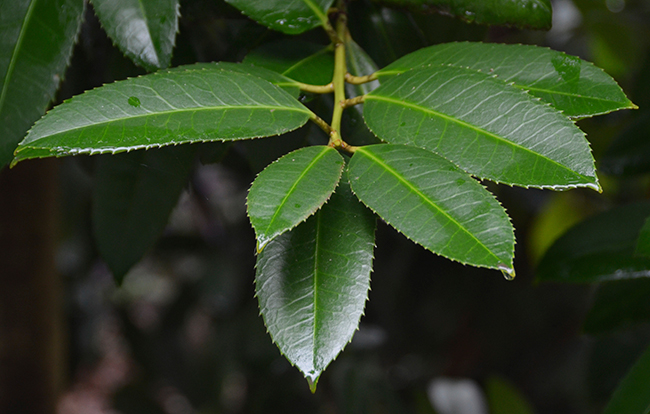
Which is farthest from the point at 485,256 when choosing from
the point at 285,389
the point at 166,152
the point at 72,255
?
the point at 72,255

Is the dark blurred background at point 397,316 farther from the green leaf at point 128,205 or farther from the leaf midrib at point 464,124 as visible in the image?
the leaf midrib at point 464,124

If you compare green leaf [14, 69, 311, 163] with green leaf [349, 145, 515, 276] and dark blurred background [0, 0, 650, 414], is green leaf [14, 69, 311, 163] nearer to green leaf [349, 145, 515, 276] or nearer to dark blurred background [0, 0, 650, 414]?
green leaf [349, 145, 515, 276]

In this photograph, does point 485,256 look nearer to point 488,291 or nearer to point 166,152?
point 166,152

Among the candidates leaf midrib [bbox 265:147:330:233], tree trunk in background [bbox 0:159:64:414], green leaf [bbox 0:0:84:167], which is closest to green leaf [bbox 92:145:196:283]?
green leaf [bbox 0:0:84:167]

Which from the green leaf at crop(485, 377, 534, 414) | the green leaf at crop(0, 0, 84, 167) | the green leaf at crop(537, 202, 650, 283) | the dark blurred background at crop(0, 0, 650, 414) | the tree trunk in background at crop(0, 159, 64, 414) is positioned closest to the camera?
the green leaf at crop(0, 0, 84, 167)

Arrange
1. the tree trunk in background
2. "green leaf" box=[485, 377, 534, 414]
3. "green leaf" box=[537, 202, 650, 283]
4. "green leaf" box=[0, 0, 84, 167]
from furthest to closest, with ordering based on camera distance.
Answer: "green leaf" box=[485, 377, 534, 414] → the tree trunk in background → "green leaf" box=[537, 202, 650, 283] → "green leaf" box=[0, 0, 84, 167]

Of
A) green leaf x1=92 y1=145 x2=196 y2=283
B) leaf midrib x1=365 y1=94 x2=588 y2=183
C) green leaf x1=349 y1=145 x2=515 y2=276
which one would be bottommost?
green leaf x1=92 y1=145 x2=196 y2=283
